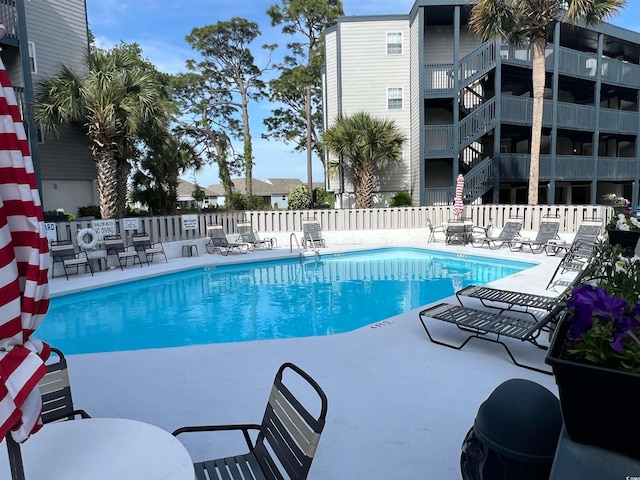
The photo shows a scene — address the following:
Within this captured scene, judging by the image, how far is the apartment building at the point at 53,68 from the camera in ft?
43.3

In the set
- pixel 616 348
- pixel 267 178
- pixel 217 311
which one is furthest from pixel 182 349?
pixel 267 178

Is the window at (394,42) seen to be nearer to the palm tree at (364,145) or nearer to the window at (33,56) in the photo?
the palm tree at (364,145)

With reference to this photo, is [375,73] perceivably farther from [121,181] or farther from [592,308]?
[592,308]

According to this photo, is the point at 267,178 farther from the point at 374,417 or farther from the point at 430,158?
the point at 374,417

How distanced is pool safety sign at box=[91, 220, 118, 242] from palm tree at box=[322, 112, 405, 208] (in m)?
9.71

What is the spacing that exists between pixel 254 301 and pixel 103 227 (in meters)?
5.72

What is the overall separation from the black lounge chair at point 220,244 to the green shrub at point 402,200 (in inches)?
284

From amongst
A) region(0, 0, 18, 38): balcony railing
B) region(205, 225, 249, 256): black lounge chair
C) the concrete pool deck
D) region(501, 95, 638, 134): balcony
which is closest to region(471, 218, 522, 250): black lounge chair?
region(501, 95, 638, 134): balcony

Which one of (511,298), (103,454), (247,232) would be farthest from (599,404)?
(247,232)

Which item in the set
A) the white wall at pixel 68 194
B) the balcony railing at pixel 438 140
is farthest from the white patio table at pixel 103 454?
the balcony railing at pixel 438 140

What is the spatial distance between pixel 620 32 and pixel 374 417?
25.7 meters

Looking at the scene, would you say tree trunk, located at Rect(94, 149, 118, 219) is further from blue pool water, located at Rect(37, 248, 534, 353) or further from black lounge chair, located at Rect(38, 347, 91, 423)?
black lounge chair, located at Rect(38, 347, 91, 423)

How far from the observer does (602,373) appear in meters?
1.35

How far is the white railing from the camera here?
544 inches
